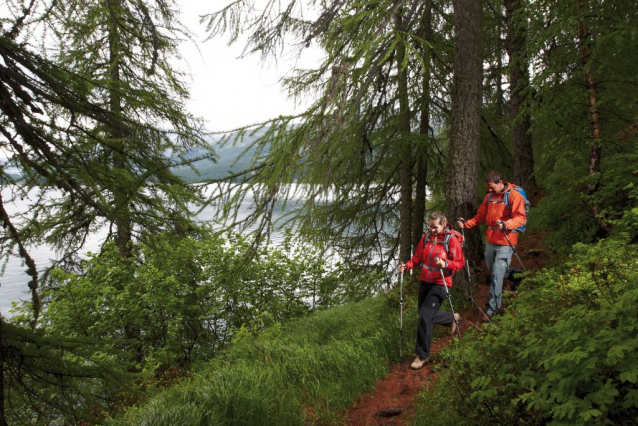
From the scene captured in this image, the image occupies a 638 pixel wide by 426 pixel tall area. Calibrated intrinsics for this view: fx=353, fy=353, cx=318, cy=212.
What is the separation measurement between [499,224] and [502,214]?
323 mm

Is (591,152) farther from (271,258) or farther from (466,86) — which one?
(271,258)

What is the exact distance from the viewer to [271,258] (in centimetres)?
1033

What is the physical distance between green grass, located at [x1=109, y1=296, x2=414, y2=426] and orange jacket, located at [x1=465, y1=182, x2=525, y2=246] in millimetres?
1889

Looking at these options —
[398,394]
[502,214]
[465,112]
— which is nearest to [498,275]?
[502,214]

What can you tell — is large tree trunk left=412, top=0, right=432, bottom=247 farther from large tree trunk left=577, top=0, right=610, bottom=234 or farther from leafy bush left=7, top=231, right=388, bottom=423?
large tree trunk left=577, top=0, right=610, bottom=234

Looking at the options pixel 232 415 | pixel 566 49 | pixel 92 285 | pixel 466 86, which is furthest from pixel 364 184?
pixel 92 285

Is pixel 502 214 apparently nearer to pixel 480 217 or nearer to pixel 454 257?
pixel 480 217

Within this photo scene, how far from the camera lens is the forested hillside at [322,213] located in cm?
225

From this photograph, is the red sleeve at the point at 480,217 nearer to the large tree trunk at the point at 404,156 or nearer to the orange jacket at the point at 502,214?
the orange jacket at the point at 502,214

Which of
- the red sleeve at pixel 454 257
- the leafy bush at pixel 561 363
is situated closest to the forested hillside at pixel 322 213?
the leafy bush at pixel 561 363

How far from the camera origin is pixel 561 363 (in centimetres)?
229

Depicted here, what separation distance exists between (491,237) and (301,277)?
7.04 metres

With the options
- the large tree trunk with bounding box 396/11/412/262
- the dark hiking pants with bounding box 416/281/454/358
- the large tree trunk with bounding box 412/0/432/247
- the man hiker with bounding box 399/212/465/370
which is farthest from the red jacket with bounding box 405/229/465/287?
the large tree trunk with bounding box 412/0/432/247

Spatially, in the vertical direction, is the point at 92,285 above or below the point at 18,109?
below
